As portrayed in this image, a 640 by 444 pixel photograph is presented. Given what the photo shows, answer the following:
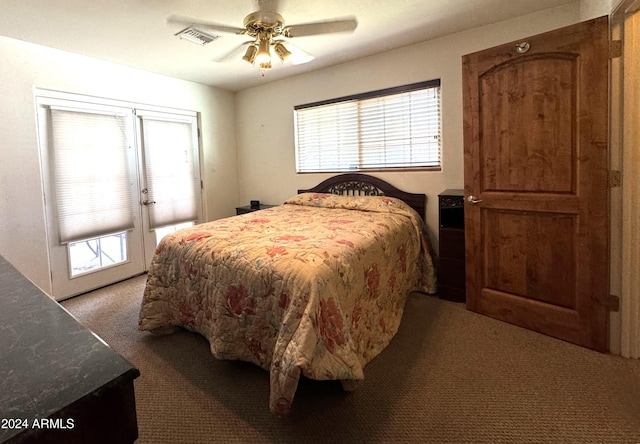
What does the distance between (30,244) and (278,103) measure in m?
3.14

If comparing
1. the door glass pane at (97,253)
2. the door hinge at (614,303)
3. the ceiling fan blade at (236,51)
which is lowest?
the door hinge at (614,303)

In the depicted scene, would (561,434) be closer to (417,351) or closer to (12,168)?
(417,351)

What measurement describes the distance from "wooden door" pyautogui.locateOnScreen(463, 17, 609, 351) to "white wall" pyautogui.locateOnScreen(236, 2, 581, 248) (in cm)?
70

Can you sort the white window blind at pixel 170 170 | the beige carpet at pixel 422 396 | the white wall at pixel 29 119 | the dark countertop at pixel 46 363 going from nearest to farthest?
the dark countertop at pixel 46 363
the beige carpet at pixel 422 396
the white wall at pixel 29 119
the white window blind at pixel 170 170

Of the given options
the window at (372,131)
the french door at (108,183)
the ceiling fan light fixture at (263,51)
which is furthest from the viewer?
the window at (372,131)

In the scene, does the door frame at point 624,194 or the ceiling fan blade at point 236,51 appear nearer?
the door frame at point 624,194

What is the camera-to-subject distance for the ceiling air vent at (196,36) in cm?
272

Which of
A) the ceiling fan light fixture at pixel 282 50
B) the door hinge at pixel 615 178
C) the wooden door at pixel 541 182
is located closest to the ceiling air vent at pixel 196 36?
the ceiling fan light fixture at pixel 282 50

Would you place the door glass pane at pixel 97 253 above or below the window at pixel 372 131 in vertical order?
below

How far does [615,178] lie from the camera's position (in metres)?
1.97

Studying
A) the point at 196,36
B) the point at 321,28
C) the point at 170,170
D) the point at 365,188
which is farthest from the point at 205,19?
the point at 365,188

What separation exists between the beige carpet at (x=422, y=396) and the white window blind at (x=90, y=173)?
1607 millimetres

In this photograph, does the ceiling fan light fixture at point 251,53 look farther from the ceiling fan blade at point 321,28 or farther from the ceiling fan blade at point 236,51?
the ceiling fan blade at point 321,28

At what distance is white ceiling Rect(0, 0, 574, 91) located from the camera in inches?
94.6
